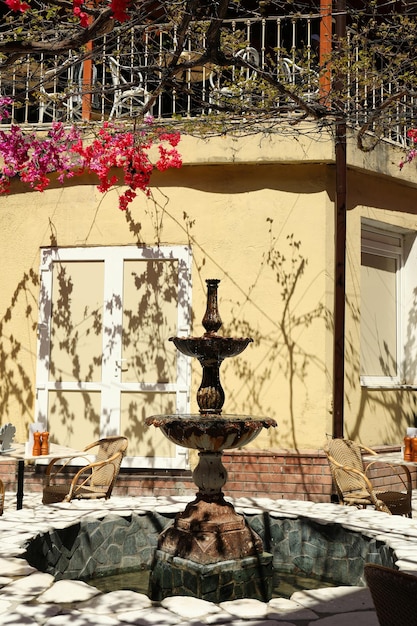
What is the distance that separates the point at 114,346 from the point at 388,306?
359 centimetres

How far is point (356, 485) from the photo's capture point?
22.7 ft

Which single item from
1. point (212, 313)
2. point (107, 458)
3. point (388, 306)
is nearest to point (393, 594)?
point (212, 313)

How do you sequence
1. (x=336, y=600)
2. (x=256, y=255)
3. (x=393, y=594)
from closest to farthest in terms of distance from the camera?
1. (x=393, y=594)
2. (x=336, y=600)
3. (x=256, y=255)

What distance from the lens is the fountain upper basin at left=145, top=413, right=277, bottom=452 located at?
17.2 feet

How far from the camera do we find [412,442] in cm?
673

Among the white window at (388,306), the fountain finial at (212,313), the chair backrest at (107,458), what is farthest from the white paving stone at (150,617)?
the white window at (388,306)

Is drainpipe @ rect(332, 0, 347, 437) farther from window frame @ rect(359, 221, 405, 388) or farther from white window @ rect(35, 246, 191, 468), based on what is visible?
white window @ rect(35, 246, 191, 468)

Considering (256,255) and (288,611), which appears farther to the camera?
(256,255)

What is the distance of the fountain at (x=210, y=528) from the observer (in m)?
5.15

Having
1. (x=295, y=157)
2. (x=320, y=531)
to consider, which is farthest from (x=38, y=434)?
(x=295, y=157)

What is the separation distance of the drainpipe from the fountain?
104 inches

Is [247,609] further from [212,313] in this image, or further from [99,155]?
[99,155]

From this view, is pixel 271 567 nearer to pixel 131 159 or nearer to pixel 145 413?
pixel 145 413

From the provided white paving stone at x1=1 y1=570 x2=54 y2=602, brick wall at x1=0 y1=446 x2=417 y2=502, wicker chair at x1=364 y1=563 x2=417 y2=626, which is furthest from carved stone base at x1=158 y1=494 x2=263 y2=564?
wicker chair at x1=364 y1=563 x2=417 y2=626
